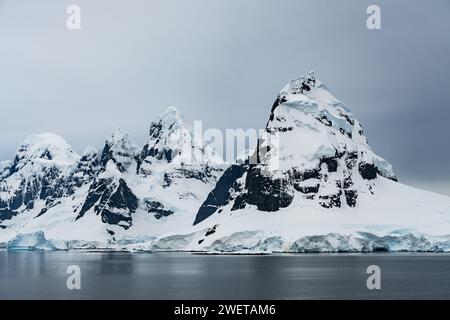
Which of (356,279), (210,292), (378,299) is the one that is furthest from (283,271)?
(378,299)

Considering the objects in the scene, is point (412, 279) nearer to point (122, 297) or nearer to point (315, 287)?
point (315, 287)

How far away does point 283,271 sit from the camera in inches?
5005

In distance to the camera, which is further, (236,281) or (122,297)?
(236,281)

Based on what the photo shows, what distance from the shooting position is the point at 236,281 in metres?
105
